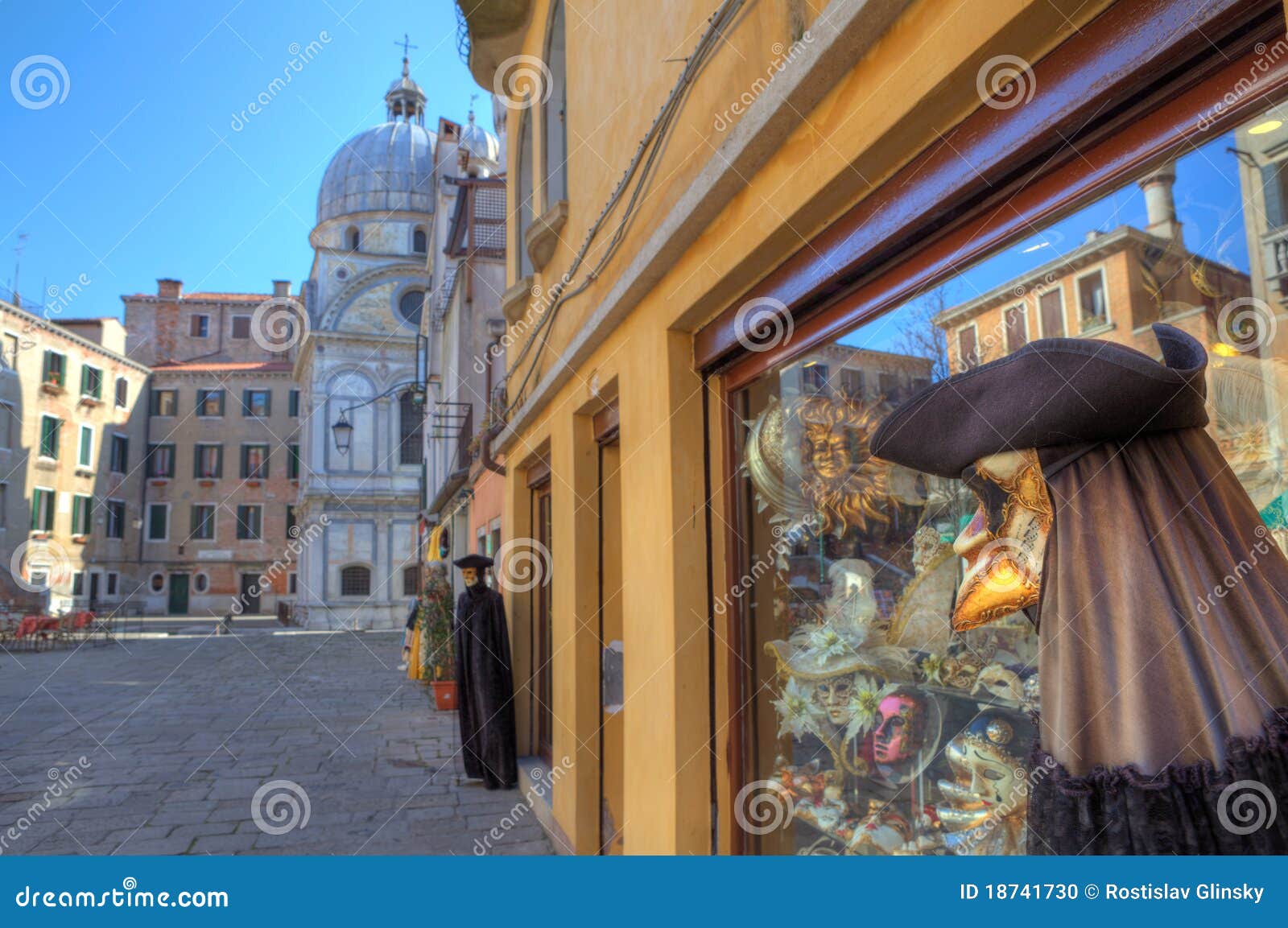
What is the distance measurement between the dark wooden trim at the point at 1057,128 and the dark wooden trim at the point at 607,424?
243 centimetres

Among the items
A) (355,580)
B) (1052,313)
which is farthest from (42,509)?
(1052,313)

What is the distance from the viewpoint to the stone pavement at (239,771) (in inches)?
252

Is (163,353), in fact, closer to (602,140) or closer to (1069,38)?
(602,140)

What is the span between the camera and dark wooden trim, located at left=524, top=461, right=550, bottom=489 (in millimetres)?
7539

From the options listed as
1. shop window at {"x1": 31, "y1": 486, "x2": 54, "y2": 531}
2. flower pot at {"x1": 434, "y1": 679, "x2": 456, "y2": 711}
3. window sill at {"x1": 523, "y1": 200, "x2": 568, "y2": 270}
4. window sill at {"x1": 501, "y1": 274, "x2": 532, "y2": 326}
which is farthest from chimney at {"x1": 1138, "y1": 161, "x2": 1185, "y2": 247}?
shop window at {"x1": 31, "y1": 486, "x2": 54, "y2": 531}

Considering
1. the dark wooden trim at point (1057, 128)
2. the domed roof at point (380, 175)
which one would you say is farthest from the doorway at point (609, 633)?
the domed roof at point (380, 175)

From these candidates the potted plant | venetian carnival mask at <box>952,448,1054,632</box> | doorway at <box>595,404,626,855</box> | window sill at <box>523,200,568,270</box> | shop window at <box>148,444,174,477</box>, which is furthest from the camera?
shop window at <box>148,444,174,477</box>

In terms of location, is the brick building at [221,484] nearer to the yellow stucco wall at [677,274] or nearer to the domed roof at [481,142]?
the domed roof at [481,142]

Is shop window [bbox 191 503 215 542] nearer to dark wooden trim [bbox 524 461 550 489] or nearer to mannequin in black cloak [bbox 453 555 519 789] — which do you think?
mannequin in black cloak [bbox 453 555 519 789]

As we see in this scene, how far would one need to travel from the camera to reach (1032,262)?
2016mm

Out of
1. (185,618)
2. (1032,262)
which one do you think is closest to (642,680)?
(1032,262)

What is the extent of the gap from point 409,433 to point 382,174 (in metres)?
12.8

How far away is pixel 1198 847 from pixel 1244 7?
1226 mm

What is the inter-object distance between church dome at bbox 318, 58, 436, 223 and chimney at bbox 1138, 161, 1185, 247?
3974cm
